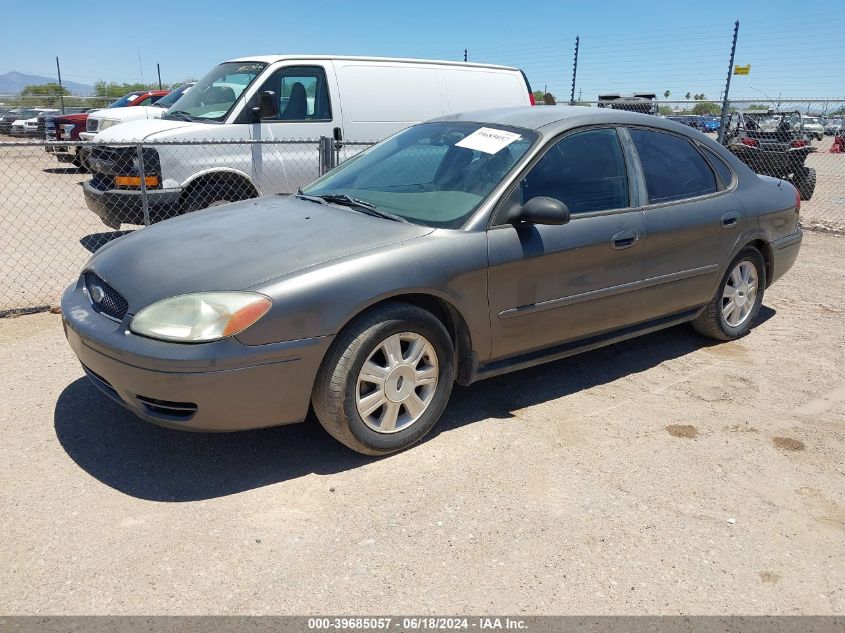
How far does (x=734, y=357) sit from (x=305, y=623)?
371cm

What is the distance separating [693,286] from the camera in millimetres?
4520

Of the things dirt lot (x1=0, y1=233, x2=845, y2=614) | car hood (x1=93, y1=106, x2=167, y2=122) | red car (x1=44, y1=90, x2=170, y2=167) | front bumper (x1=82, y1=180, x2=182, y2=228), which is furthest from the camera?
red car (x1=44, y1=90, x2=170, y2=167)

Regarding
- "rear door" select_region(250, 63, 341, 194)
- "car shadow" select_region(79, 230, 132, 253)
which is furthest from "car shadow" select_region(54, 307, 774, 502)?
"car shadow" select_region(79, 230, 132, 253)

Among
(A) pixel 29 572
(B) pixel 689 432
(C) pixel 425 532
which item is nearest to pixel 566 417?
(B) pixel 689 432

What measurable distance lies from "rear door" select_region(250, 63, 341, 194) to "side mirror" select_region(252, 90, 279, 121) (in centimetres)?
11

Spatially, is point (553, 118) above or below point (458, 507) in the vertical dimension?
above

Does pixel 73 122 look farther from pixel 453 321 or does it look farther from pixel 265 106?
pixel 453 321

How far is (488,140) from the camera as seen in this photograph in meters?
3.89

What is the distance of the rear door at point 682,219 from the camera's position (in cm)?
421

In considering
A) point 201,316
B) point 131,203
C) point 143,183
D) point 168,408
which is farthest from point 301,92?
point 168,408

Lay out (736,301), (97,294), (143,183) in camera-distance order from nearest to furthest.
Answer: (97,294) → (736,301) → (143,183)

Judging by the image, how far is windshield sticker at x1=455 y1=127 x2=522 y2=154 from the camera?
381 centimetres

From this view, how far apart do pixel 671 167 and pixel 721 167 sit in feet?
1.89

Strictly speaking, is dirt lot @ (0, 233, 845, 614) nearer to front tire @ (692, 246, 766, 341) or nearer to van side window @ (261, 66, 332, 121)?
front tire @ (692, 246, 766, 341)
